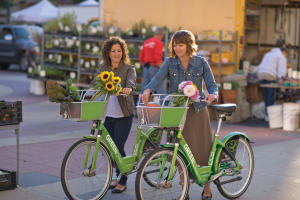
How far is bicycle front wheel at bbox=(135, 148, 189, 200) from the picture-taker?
5260 millimetres

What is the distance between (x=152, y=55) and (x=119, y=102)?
21.5 feet

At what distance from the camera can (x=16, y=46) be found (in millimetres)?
23766

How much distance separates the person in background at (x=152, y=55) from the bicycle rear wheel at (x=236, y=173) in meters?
6.41

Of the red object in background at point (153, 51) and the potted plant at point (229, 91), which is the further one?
the red object in background at point (153, 51)

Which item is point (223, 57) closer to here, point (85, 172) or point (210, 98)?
point (210, 98)

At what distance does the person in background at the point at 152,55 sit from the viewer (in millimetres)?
12688

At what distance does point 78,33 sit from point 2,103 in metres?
9.49

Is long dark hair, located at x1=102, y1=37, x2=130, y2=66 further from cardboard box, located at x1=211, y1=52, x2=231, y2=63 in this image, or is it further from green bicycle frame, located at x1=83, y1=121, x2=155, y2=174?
cardboard box, located at x1=211, y1=52, x2=231, y2=63

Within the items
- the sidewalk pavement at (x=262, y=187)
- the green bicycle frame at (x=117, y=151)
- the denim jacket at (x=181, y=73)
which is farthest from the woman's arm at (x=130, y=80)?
the sidewalk pavement at (x=262, y=187)

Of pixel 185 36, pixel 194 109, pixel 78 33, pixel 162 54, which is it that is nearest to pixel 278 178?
pixel 194 109

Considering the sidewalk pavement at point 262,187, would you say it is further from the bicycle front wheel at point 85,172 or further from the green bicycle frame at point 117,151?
the green bicycle frame at point 117,151

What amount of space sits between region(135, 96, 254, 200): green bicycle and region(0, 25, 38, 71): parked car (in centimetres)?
1825

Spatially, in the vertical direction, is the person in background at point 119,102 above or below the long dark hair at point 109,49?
below

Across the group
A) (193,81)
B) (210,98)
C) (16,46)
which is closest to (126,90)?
(193,81)
